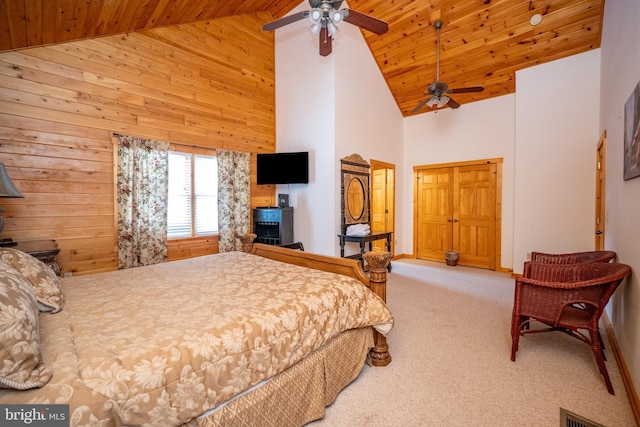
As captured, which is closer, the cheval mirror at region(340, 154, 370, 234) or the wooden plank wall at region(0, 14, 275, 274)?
the wooden plank wall at region(0, 14, 275, 274)

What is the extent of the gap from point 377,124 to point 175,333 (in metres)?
5.23

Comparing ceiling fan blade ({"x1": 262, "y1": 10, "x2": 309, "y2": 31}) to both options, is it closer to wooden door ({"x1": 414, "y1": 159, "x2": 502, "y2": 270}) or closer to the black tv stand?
the black tv stand

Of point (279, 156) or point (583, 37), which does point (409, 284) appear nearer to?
point (279, 156)

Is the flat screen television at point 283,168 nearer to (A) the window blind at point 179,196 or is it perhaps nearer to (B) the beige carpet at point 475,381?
(A) the window blind at point 179,196

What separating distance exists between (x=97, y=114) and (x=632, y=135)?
16.7ft

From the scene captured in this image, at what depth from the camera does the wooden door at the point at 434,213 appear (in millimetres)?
5943

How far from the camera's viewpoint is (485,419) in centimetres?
171

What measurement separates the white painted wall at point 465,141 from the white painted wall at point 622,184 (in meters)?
1.80

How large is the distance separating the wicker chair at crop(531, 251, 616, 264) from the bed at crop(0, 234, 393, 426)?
6.65 feet

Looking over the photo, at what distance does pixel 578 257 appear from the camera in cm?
288

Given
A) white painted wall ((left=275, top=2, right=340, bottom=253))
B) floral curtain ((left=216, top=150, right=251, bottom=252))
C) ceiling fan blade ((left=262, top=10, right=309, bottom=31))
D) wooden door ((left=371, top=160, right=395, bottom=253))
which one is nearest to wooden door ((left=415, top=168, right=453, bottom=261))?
wooden door ((left=371, top=160, right=395, bottom=253))

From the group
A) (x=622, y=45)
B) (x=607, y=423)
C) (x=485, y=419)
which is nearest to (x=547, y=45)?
(x=622, y=45)

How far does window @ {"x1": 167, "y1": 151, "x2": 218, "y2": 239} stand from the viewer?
167 inches

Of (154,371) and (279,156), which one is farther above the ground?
(279,156)
